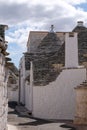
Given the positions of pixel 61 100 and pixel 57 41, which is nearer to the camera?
pixel 61 100

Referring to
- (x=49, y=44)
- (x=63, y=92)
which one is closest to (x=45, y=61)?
(x=49, y=44)

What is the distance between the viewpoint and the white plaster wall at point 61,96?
91.6ft

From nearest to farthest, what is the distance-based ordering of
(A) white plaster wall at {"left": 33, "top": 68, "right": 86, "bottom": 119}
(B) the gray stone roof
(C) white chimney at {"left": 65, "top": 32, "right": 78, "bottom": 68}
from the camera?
(A) white plaster wall at {"left": 33, "top": 68, "right": 86, "bottom": 119}, (C) white chimney at {"left": 65, "top": 32, "right": 78, "bottom": 68}, (B) the gray stone roof

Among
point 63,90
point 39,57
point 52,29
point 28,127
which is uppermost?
point 52,29

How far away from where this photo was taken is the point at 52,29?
139ft

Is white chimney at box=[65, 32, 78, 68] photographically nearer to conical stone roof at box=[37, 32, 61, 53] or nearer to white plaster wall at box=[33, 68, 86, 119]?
white plaster wall at box=[33, 68, 86, 119]

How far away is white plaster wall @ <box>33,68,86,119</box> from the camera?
1099 inches

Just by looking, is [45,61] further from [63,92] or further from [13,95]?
[13,95]

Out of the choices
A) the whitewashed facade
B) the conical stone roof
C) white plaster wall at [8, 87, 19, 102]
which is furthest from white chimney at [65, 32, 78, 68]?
white plaster wall at [8, 87, 19, 102]

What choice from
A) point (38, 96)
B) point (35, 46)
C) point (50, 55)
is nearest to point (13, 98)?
point (35, 46)

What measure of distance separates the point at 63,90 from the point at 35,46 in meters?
18.5

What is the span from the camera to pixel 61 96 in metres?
28.4

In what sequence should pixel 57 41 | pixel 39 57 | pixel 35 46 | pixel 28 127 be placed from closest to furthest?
1. pixel 28 127
2. pixel 39 57
3. pixel 57 41
4. pixel 35 46

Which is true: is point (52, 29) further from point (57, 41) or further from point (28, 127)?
point (28, 127)
